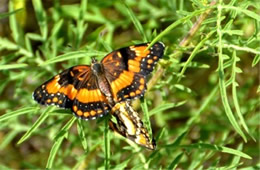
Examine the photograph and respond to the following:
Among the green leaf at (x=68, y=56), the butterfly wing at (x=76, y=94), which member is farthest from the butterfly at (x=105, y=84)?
the green leaf at (x=68, y=56)

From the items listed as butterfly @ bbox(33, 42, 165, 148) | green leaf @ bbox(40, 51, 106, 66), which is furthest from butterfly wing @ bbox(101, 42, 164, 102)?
green leaf @ bbox(40, 51, 106, 66)

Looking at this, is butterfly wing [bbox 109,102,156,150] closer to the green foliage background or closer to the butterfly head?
the green foliage background

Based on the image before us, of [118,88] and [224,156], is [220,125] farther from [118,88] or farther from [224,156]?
[118,88]

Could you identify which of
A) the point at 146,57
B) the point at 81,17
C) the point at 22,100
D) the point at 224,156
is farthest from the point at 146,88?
the point at 224,156

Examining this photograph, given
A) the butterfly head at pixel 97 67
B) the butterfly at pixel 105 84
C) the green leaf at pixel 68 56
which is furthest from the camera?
the butterfly head at pixel 97 67

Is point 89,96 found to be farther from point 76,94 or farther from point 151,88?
point 151,88

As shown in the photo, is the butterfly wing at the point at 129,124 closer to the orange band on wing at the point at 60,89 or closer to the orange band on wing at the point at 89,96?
the orange band on wing at the point at 89,96

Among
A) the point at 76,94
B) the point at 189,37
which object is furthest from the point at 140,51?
the point at 76,94

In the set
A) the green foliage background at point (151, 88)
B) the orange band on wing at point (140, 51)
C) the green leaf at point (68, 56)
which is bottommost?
the green foliage background at point (151, 88)
